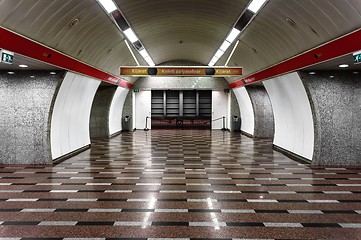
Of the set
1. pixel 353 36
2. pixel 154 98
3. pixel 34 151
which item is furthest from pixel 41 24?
pixel 154 98

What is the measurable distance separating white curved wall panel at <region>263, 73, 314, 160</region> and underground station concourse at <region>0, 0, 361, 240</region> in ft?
0.22

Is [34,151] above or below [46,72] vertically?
below

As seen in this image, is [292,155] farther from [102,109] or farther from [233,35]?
[102,109]

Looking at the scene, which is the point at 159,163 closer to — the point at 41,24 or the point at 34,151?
the point at 34,151

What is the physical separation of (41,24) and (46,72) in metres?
3.15

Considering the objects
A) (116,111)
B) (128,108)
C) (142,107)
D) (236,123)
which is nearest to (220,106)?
(236,123)

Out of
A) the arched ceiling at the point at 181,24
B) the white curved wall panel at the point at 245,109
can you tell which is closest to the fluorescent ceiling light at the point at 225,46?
the arched ceiling at the point at 181,24

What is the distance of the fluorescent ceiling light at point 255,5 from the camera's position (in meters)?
7.99

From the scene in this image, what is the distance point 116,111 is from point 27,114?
37.4 ft

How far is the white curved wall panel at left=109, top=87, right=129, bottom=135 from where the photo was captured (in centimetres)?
1984

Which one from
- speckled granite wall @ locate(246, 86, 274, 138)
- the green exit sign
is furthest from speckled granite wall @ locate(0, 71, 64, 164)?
speckled granite wall @ locate(246, 86, 274, 138)

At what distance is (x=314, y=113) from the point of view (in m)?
10.4

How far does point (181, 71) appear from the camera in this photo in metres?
14.6

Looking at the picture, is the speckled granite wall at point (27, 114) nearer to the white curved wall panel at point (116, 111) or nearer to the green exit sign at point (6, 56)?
the green exit sign at point (6, 56)
